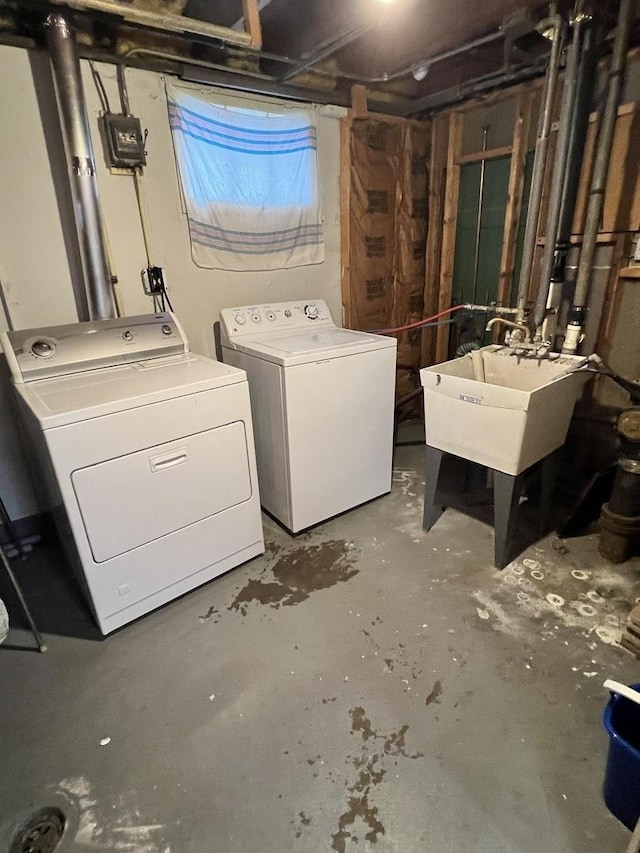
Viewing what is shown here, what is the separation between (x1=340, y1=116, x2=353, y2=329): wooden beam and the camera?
2764 millimetres

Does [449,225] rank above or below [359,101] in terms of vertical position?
below

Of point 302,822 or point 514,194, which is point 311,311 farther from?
point 302,822

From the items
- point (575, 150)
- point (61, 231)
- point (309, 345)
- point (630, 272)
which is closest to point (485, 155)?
point (575, 150)

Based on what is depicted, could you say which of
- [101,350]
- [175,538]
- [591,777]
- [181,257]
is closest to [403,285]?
[181,257]

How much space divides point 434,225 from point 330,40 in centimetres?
147

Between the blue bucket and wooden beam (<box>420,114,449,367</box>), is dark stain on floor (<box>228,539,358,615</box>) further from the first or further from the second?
wooden beam (<box>420,114,449,367</box>)

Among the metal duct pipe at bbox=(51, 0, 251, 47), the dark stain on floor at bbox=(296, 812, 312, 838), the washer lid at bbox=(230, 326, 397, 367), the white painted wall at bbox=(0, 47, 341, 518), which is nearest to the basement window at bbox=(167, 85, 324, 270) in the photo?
the white painted wall at bbox=(0, 47, 341, 518)

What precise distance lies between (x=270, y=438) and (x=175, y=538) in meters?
0.67

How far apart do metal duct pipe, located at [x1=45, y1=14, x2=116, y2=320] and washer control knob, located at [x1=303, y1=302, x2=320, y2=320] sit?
1081 millimetres

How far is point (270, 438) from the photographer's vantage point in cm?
225

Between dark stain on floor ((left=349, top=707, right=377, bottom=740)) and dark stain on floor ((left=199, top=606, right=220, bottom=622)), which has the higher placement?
dark stain on floor ((left=199, top=606, right=220, bottom=622))

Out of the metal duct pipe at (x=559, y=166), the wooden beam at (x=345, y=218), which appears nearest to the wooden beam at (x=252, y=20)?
the wooden beam at (x=345, y=218)

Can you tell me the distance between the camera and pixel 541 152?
7.06 ft

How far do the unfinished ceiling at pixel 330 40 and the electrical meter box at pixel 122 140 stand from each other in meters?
0.25
